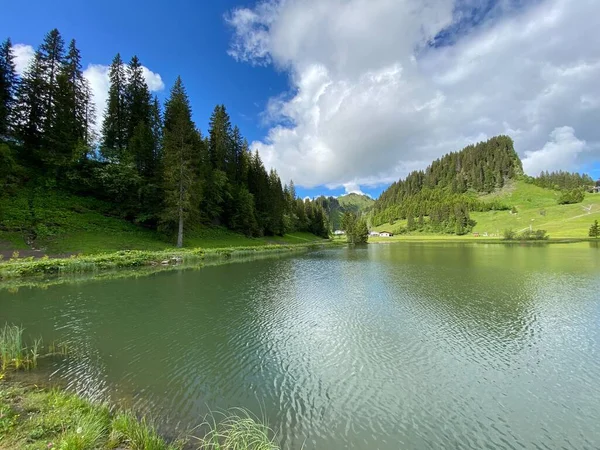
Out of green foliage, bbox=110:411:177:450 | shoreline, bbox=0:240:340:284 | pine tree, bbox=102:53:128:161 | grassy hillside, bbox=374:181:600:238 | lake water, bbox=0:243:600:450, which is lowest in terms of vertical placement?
lake water, bbox=0:243:600:450

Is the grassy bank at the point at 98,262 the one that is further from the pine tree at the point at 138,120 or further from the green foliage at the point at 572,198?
the green foliage at the point at 572,198

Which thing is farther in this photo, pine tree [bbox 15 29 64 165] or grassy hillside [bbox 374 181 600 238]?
grassy hillside [bbox 374 181 600 238]

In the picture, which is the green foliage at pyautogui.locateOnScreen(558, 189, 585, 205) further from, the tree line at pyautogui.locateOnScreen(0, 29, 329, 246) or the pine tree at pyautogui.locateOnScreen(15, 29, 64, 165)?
the pine tree at pyautogui.locateOnScreen(15, 29, 64, 165)

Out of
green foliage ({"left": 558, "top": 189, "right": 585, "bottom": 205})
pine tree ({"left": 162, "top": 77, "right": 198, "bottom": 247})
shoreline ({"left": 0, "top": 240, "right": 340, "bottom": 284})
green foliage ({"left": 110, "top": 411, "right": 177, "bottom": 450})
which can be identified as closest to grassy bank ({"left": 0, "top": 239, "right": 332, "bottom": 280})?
shoreline ({"left": 0, "top": 240, "right": 340, "bottom": 284})

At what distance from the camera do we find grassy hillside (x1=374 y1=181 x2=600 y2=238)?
118 meters

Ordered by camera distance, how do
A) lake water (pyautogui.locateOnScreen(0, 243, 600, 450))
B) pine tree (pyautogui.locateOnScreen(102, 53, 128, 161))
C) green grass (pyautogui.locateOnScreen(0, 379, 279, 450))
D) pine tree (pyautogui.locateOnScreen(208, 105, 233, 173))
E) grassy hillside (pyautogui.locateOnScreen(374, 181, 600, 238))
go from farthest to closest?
grassy hillside (pyautogui.locateOnScreen(374, 181, 600, 238))
pine tree (pyautogui.locateOnScreen(208, 105, 233, 173))
pine tree (pyautogui.locateOnScreen(102, 53, 128, 161))
lake water (pyautogui.locateOnScreen(0, 243, 600, 450))
green grass (pyautogui.locateOnScreen(0, 379, 279, 450))

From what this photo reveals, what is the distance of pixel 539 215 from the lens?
146m

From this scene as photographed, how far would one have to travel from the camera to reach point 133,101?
2222 inches

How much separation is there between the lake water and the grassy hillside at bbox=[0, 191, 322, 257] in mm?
14031

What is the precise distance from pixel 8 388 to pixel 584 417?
1447 centimetres

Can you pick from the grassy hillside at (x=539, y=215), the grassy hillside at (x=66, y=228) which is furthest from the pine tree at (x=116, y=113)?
the grassy hillside at (x=539, y=215)

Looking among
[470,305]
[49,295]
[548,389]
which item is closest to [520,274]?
[470,305]

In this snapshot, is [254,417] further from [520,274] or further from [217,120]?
[217,120]

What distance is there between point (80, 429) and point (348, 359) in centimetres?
817
